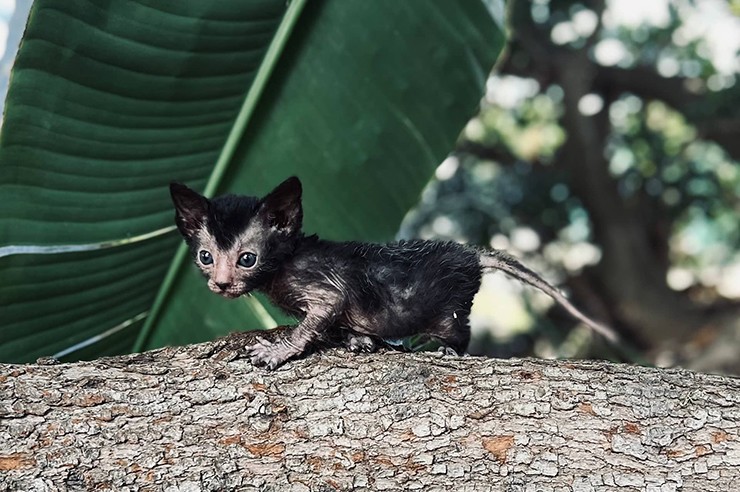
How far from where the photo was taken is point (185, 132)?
2615 mm

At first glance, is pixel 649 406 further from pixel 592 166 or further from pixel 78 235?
pixel 592 166

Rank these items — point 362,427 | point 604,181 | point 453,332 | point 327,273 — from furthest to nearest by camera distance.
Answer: point 604,181, point 453,332, point 327,273, point 362,427

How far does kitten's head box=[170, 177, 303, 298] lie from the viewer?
2.02m

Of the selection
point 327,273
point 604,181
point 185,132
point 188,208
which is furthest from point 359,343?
point 604,181

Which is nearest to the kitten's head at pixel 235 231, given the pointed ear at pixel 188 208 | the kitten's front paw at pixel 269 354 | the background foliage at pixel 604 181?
the pointed ear at pixel 188 208

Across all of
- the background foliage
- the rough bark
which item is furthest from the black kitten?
the background foliage

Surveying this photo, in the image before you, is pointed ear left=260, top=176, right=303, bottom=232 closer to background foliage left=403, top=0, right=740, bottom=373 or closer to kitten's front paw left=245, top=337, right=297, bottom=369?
kitten's front paw left=245, top=337, right=297, bottom=369

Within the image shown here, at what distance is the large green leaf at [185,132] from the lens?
2.34 meters

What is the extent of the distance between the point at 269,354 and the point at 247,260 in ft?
0.83

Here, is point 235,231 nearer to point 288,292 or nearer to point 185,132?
point 288,292

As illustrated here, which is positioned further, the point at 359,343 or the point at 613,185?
the point at 613,185

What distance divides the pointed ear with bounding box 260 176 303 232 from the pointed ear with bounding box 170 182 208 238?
15 centimetres

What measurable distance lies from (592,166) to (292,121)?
5045 millimetres

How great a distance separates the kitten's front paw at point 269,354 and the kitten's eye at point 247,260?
205 mm
